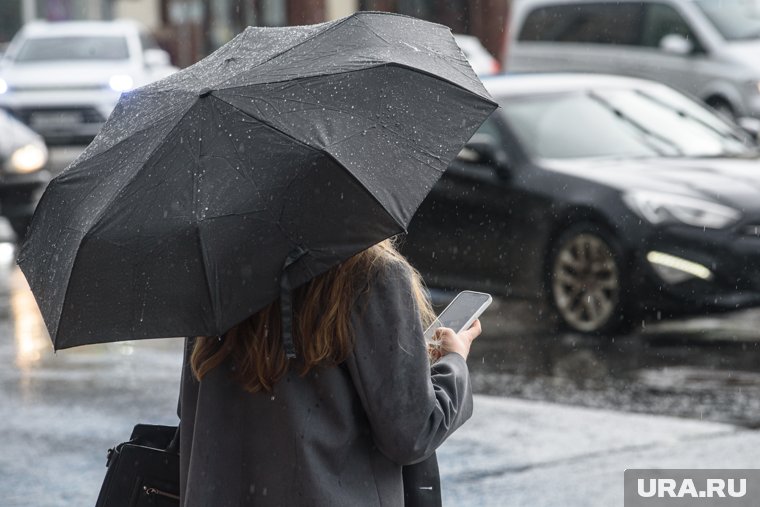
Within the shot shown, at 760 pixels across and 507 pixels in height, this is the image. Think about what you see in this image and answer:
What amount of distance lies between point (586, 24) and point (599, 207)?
33.7ft

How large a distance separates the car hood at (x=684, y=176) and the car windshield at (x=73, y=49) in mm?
12425

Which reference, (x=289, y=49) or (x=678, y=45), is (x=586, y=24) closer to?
(x=678, y=45)

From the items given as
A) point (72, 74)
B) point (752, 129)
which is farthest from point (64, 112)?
point (752, 129)

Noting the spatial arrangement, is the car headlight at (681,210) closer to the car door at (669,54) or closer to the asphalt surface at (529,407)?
the asphalt surface at (529,407)

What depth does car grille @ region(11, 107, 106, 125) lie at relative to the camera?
1883 cm

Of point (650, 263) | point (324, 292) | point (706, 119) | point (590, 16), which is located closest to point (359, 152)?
point (324, 292)

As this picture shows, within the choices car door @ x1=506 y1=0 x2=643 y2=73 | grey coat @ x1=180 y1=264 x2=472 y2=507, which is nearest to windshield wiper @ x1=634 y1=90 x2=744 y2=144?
grey coat @ x1=180 y1=264 x2=472 y2=507

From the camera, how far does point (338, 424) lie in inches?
103

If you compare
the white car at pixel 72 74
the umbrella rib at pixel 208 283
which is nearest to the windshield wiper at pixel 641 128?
the umbrella rib at pixel 208 283

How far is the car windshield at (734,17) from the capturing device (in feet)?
54.2

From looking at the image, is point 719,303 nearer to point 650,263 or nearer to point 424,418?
point 650,263

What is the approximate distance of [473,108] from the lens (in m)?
2.97

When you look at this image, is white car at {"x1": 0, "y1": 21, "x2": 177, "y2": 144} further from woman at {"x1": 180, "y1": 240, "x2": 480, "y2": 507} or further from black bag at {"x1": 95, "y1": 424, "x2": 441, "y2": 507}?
woman at {"x1": 180, "y1": 240, "x2": 480, "y2": 507}

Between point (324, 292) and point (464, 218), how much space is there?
6.34 m
